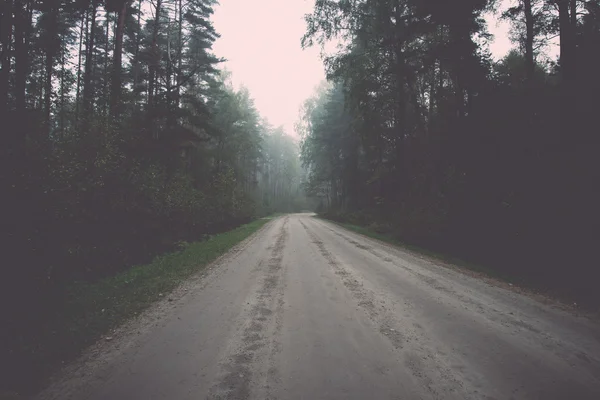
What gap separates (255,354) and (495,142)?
10.3 meters

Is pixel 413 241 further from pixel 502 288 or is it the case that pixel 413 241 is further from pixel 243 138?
pixel 243 138

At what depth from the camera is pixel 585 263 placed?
255 inches

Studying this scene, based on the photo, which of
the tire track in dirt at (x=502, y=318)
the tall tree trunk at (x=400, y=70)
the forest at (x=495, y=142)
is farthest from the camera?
the tall tree trunk at (x=400, y=70)

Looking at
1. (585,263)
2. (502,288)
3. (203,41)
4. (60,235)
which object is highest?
(203,41)

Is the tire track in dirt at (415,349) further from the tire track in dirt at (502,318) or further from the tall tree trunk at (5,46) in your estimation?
the tall tree trunk at (5,46)

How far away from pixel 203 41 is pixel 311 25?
9.38 metres

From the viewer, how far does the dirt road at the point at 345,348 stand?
270cm

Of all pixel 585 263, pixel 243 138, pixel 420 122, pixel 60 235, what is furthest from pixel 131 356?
pixel 243 138

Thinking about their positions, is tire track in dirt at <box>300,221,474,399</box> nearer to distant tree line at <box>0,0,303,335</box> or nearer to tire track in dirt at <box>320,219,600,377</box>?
tire track in dirt at <box>320,219,600,377</box>

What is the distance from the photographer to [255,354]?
131 inches

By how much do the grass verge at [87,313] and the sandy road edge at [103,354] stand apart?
5.0 inches

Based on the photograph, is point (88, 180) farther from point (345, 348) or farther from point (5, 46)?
point (345, 348)

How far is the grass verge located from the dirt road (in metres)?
0.32

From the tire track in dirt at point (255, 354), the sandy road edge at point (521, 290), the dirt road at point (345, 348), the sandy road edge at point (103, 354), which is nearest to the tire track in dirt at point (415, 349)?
the dirt road at point (345, 348)
